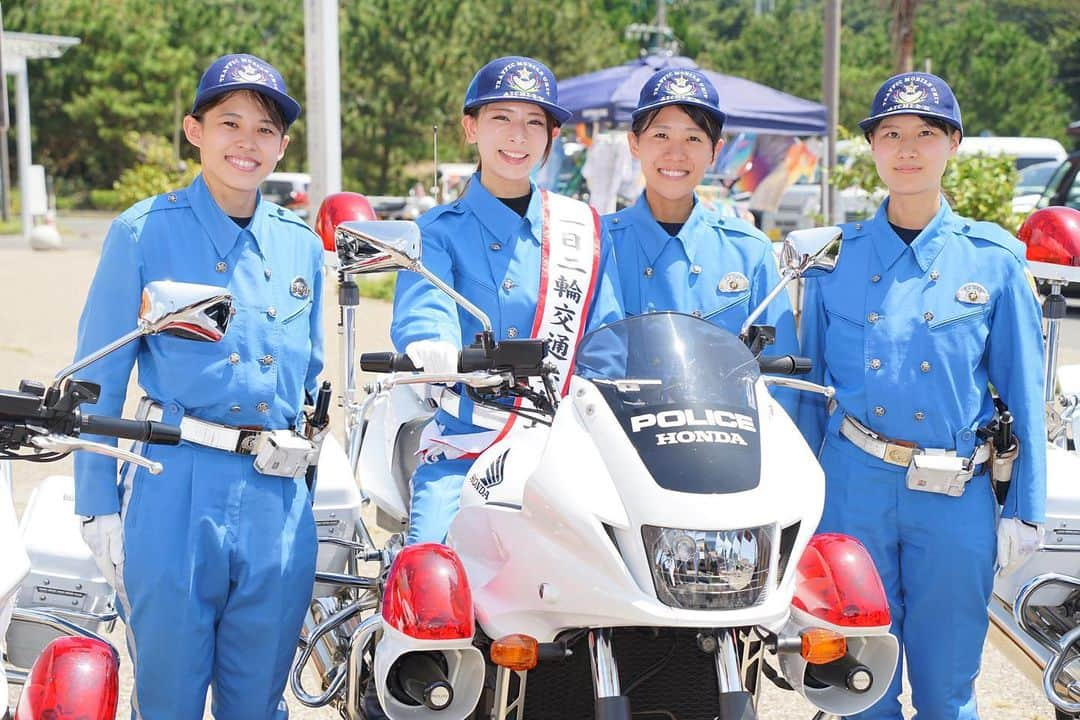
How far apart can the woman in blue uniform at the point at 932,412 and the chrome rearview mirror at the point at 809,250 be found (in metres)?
0.67

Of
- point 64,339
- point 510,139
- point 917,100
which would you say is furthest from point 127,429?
point 64,339

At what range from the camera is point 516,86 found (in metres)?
3.98

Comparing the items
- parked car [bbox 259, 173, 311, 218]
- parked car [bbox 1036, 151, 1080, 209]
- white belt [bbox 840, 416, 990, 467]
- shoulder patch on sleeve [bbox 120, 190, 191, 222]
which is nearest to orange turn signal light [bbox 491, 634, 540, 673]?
white belt [bbox 840, 416, 990, 467]

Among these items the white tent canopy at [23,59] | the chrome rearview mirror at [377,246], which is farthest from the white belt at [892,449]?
the white tent canopy at [23,59]

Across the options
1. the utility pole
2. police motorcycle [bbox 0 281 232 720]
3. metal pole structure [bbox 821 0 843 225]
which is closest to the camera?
police motorcycle [bbox 0 281 232 720]

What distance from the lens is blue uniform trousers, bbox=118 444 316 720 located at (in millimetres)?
3488

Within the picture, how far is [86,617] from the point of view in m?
4.11

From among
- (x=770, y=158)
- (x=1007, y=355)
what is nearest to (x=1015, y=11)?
(x=770, y=158)

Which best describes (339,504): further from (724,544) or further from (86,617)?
(724,544)

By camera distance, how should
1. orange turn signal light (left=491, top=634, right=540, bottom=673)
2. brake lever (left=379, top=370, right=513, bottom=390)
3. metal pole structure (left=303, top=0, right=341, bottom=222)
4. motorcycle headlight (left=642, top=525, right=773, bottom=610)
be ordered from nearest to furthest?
motorcycle headlight (left=642, top=525, right=773, bottom=610), orange turn signal light (left=491, top=634, right=540, bottom=673), brake lever (left=379, top=370, right=513, bottom=390), metal pole structure (left=303, top=0, right=341, bottom=222)

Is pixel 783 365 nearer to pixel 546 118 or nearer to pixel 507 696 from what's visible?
pixel 507 696

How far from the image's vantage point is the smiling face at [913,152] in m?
3.93

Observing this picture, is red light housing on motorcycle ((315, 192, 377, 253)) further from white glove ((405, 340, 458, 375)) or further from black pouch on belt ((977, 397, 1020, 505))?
black pouch on belt ((977, 397, 1020, 505))

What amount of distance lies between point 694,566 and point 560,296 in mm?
1495
